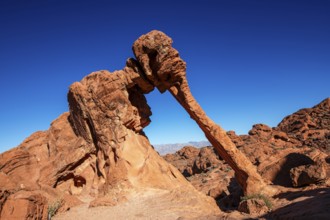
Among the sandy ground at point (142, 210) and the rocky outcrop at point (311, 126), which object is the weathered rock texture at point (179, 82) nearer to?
the sandy ground at point (142, 210)

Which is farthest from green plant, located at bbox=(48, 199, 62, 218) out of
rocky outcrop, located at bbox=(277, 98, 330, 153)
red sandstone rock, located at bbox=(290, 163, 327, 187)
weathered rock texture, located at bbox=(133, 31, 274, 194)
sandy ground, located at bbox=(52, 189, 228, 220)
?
rocky outcrop, located at bbox=(277, 98, 330, 153)

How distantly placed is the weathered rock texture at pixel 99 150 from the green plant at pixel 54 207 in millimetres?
1636

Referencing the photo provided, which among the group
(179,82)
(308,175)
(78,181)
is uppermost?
(179,82)

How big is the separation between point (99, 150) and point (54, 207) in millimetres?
5118

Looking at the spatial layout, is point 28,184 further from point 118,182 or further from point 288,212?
point 288,212

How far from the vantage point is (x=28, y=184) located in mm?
15258

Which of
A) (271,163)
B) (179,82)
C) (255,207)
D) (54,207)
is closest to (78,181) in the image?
(54,207)

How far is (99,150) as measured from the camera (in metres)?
16.8

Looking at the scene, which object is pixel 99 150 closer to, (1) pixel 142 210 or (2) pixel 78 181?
(2) pixel 78 181

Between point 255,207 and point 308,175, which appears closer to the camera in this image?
point 255,207

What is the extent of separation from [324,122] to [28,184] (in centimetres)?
3782

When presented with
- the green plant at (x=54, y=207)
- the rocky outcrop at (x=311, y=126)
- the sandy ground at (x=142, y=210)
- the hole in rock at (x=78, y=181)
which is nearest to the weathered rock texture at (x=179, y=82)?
the sandy ground at (x=142, y=210)

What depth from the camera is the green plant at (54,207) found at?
11645mm

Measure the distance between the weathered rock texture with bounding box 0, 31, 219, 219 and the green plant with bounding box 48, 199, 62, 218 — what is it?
1.64m
